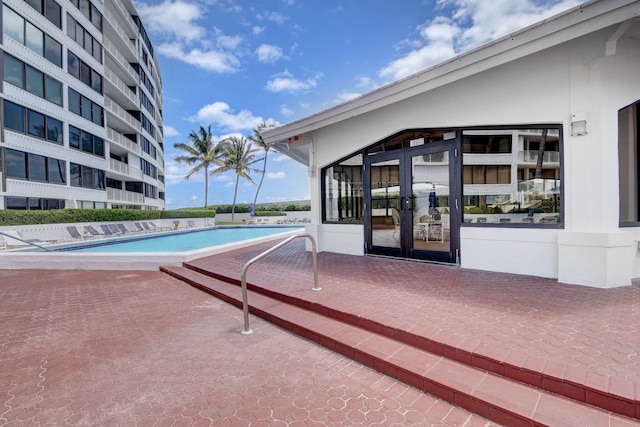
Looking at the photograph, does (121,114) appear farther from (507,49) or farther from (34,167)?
(507,49)

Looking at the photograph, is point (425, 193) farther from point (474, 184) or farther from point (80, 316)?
point (80, 316)

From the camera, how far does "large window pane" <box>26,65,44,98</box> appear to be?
50.3 ft

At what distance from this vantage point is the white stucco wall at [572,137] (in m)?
4.32

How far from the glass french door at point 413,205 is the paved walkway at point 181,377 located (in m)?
3.80

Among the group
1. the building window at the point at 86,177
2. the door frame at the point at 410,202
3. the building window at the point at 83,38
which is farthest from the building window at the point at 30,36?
the door frame at the point at 410,202

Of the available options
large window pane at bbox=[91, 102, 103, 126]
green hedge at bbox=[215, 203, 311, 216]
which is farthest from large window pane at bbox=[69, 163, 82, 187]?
green hedge at bbox=[215, 203, 311, 216]

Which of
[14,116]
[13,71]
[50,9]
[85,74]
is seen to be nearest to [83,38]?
[85,74]

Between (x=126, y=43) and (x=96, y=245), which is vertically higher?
(x=126, y=43)

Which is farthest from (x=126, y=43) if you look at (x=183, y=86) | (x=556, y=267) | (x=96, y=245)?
(x=556, y=267)

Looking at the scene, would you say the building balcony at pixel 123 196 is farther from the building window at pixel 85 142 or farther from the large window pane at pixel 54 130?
the large window pane at pixel 54 130

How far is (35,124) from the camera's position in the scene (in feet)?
51.4

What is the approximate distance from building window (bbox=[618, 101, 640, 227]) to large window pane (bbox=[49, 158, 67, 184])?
2292 centimetres

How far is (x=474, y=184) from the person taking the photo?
5.74 meters

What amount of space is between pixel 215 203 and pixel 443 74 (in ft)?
113
